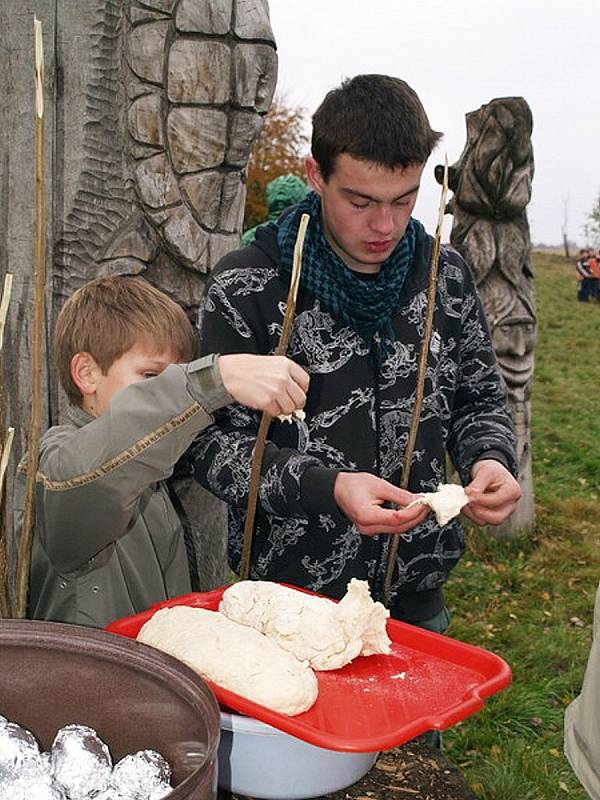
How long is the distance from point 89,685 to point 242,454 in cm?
76

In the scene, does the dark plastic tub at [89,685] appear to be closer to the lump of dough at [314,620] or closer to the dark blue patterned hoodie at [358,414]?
the lump of dough at [314,620]

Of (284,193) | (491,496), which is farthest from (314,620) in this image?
(284,193)

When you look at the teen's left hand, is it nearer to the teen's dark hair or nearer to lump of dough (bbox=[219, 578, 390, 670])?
lump of dough (bbox=[219, 578, 390, 670])

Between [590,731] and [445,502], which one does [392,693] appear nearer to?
[590,731]

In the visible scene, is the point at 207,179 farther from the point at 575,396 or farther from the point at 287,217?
the point at 575,396

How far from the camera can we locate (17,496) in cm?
241

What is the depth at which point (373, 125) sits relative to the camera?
2045 millimetres

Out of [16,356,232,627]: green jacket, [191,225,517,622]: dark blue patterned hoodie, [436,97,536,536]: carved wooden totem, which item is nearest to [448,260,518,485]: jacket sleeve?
[191,225,517,622]: dark blue patterned hoodie

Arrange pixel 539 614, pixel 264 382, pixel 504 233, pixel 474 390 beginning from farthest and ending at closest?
pixel 504 233 < pixel 539 614 < pixel 474 390 < pixel 264 382

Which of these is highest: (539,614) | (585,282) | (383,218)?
(383,218)

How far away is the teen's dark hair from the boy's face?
584 millimetres

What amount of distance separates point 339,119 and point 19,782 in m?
1.46

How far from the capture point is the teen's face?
2061mm

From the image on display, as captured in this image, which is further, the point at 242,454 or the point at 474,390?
the point at 474,390
